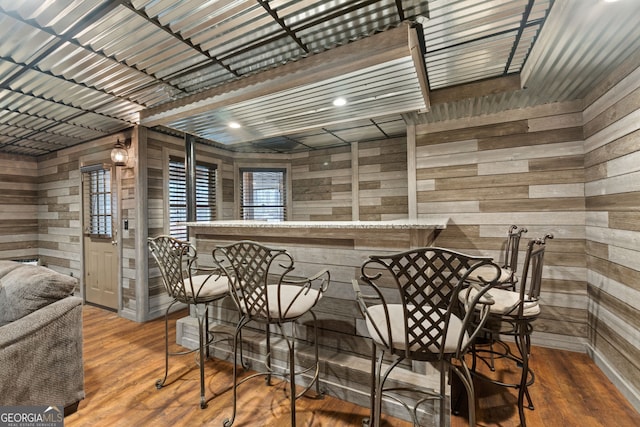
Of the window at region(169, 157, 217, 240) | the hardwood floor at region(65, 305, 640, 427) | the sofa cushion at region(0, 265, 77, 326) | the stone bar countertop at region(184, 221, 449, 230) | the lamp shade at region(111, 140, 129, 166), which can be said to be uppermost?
the lamp shade at region(111, 140, 129, 166)

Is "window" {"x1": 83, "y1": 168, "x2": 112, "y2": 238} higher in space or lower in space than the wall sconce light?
lower

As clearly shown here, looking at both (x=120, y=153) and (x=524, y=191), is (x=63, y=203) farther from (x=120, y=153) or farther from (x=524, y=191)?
(x=524, y=191)

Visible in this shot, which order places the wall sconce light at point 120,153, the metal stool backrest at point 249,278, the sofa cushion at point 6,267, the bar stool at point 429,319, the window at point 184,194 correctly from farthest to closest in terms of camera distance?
the window at point 184,194, the wall sconce light at point 120,153, the sofa cushion at point 6,267, the metal stool backrest at point 249,278, the bar stool at point 429,319

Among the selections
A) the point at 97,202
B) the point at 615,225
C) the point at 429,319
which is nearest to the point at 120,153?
the point at 97,202

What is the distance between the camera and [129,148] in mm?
3613

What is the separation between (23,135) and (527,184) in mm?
6388

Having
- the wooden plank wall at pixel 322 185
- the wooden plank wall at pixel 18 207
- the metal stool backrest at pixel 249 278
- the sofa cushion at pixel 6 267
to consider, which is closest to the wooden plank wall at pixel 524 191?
the wooden plank wall at pixel 322 185

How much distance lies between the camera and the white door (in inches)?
154

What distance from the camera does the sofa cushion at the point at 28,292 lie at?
70.5 inches

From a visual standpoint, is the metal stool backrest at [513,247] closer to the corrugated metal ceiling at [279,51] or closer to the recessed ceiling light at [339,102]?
the corrugated metal ceiling at [279,51]

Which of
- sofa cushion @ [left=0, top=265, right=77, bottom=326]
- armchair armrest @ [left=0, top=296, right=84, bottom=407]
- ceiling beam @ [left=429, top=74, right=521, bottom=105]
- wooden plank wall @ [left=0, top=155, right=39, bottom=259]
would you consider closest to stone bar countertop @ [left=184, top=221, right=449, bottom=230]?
sofa cushion @ [left=0, top=265, right=77, bottom=326]

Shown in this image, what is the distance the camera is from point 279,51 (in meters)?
2.06

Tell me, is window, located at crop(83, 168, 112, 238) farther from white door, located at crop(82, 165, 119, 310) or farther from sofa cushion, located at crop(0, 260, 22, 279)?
sofa cushion, located at crop(0, 260, 22, 279)

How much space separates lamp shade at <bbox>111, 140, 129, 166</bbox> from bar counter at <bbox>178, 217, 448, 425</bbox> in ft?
7.42
